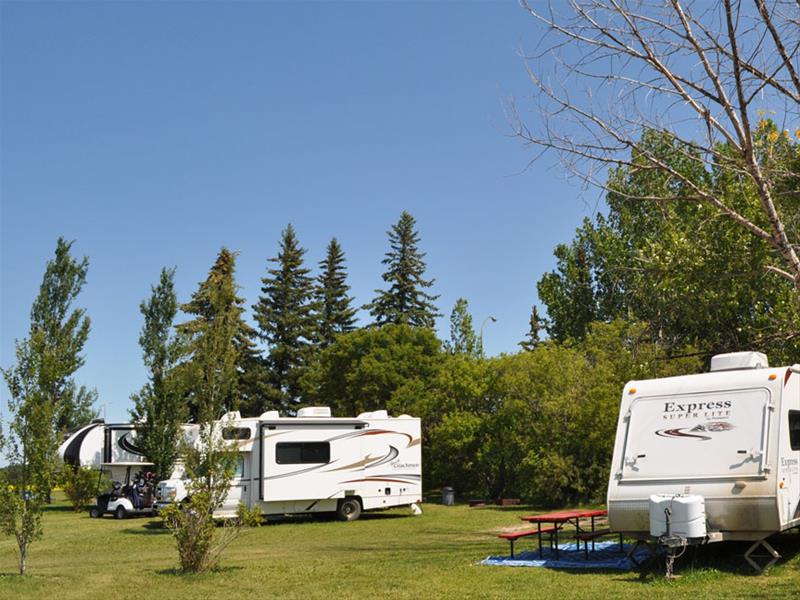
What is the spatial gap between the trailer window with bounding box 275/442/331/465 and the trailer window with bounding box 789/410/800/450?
13.3 meters

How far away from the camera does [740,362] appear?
12.0 metres

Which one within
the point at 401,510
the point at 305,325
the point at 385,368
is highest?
the point at 305,325

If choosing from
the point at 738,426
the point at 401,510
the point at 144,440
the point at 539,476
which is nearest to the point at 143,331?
the point at 144,440

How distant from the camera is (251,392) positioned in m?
49.5

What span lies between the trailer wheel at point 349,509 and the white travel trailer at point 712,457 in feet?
40.0

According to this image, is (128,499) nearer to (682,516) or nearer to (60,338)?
(60,338)

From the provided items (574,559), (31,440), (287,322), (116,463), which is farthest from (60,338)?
(287,322)

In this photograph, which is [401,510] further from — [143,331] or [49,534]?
[143,331]

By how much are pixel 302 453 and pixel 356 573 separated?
10.3 meters

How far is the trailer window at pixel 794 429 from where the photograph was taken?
1108cm

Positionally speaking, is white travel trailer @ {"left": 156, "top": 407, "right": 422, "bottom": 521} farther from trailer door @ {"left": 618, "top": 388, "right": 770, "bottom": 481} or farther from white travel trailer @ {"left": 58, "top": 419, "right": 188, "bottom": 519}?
trailer door @ {"left": 618, "top": 388, "right": 770, "bottom": 481}

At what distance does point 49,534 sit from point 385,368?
17821mm

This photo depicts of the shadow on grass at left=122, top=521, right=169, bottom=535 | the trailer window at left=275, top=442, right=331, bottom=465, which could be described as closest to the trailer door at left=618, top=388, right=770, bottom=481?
the trailer window at left=275, top=442, right=331, bottom=465

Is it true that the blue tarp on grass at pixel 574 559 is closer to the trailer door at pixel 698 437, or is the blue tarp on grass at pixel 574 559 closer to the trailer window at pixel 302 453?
the trailer door at pixel 698 437
